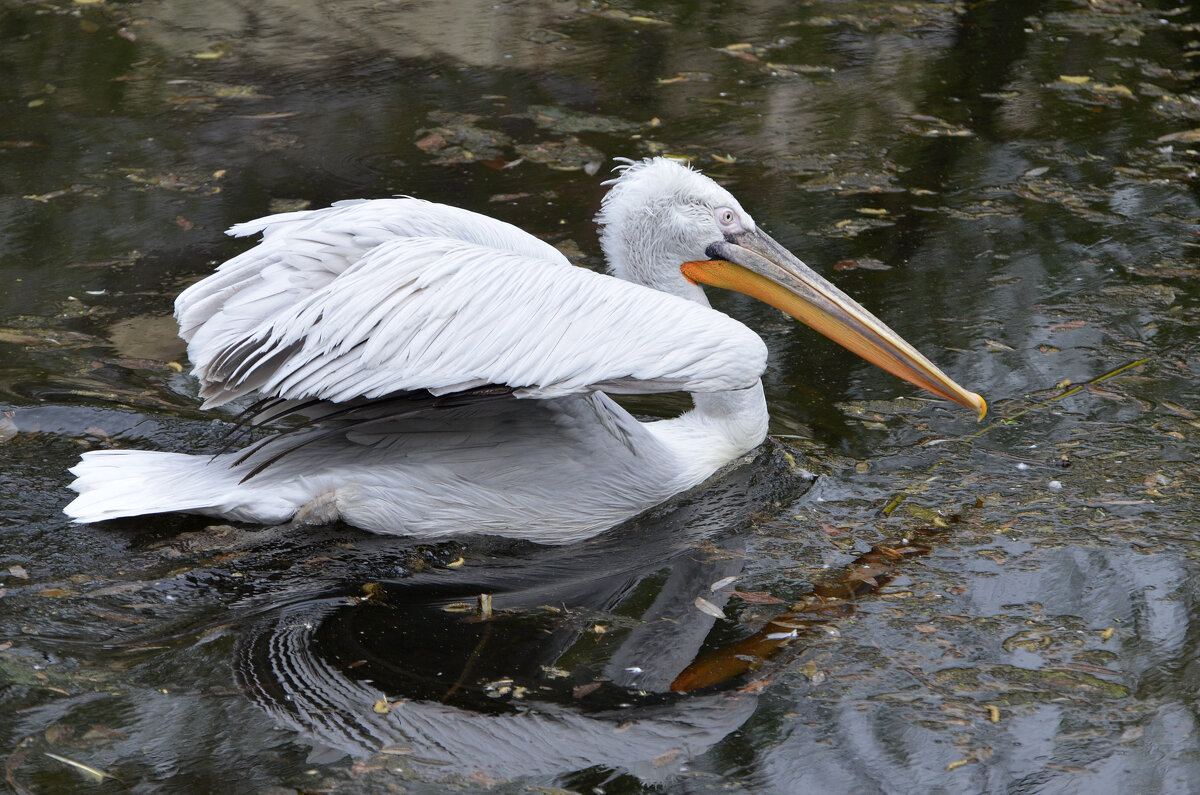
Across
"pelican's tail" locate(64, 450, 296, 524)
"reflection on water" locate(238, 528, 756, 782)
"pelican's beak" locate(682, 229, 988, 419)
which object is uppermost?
"pelican's beak" locate(682, 229, 988, 419)

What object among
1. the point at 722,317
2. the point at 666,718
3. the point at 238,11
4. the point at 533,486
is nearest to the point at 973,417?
the point at 722,317

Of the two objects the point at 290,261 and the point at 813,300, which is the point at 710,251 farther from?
the point at 290,261

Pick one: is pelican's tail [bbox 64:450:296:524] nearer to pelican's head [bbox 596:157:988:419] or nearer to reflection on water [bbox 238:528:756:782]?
reflection on water [bbox 238:528:756:782]

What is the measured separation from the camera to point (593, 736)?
9.06 feet

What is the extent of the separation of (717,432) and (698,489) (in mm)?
191

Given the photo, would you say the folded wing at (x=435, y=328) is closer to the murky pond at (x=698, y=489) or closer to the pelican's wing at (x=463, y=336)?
the pelican's wing at (x=463, y=336)

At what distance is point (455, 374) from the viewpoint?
10.7ft

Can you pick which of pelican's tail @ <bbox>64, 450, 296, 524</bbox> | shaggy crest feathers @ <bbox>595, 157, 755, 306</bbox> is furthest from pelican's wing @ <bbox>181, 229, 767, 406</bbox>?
shaggy crest feathers @ <bbox>595, 157, 755, 306</bbox>

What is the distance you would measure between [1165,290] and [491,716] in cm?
346

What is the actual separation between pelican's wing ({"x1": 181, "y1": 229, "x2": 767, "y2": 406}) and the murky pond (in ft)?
1.78

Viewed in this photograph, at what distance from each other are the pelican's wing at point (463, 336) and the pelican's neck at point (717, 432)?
1.98ft

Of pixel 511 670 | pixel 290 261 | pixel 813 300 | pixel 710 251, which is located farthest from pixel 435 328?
pixel 813 300

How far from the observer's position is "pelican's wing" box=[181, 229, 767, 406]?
10.7 ft

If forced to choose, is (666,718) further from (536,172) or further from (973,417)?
(536,172)
